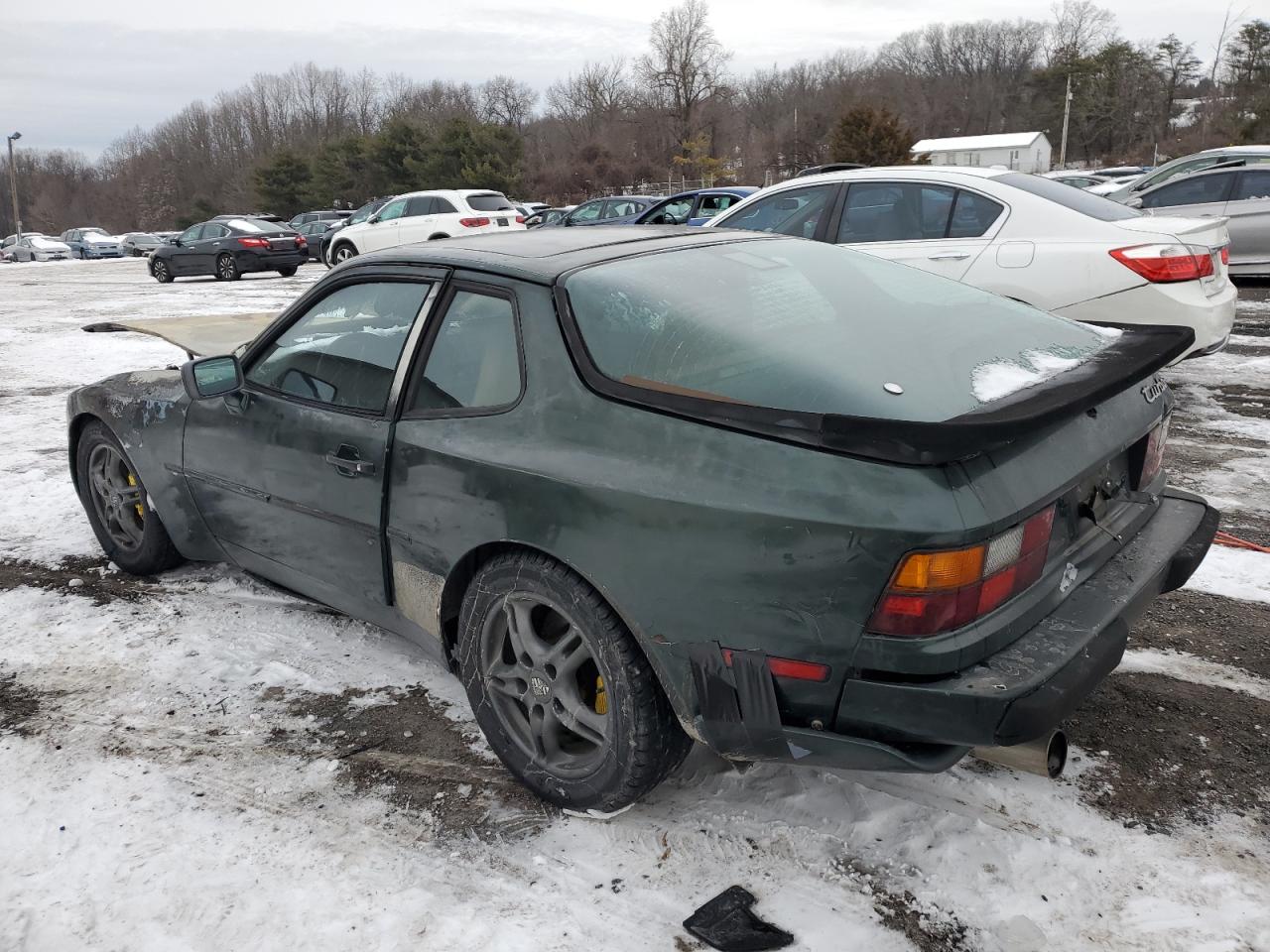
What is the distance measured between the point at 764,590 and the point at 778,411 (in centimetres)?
39

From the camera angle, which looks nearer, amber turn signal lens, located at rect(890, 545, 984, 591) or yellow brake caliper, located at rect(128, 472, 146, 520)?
amber turn signal lens, located at rect(890, 545, 984, 591)

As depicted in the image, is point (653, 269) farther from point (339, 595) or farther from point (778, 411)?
point (339, 595)

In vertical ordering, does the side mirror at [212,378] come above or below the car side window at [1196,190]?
below

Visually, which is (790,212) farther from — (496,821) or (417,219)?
(417,219)

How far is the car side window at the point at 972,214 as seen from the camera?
20.4ft

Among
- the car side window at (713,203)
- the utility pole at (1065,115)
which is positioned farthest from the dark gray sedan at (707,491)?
the utility pole at (1065,115)

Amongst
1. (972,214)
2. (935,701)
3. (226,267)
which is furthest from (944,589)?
(226,267)

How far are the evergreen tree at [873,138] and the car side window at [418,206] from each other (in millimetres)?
21556

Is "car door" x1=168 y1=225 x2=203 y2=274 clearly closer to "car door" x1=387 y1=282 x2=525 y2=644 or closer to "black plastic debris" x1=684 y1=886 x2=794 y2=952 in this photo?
"car door" x1=387 y1=282 x2=525 y2=644

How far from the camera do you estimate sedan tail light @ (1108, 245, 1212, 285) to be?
573 cm

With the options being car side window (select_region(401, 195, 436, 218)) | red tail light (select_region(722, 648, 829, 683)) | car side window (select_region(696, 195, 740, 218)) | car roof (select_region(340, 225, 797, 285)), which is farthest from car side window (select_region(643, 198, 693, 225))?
red tail light (select_region(722, 648, 829, 683))

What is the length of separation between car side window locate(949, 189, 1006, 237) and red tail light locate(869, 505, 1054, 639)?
470 centimetres

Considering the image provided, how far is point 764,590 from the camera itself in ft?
6.70

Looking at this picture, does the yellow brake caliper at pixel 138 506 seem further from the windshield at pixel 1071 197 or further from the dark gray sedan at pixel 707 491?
the windshield at pixel 1071 197
